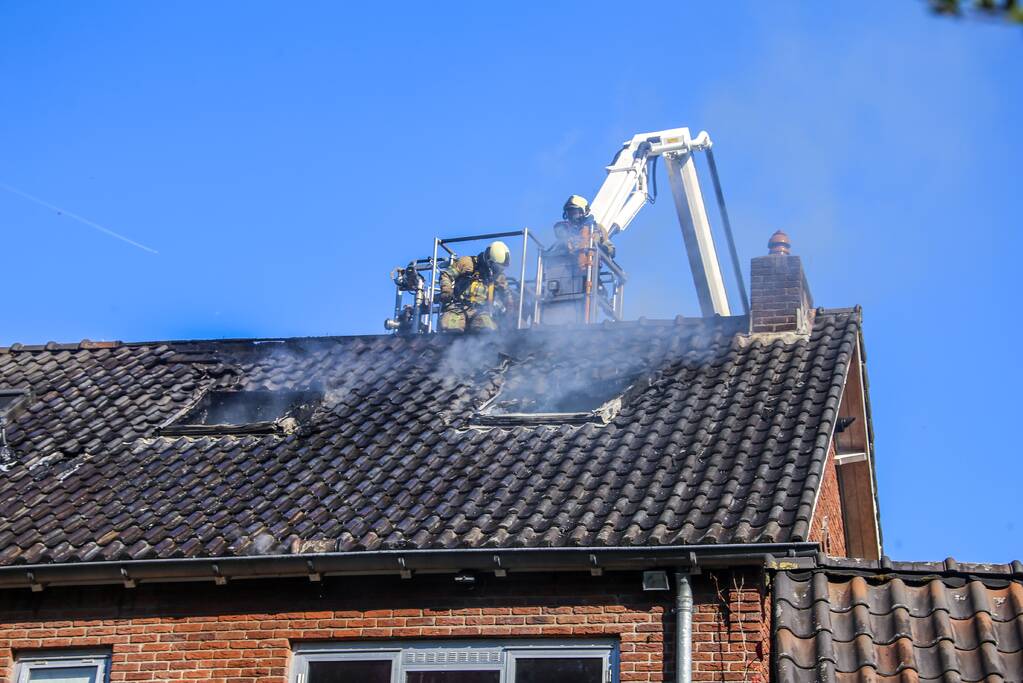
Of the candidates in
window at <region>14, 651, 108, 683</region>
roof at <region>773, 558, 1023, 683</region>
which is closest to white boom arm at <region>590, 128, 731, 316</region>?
roof at <region>773, 558, 1023, 683</region>

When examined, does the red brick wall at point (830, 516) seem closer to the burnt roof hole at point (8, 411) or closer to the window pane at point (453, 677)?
the window pane at point (453, 677)

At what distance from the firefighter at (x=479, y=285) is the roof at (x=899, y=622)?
10219 millimetres

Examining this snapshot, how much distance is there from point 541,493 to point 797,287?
4.07 m

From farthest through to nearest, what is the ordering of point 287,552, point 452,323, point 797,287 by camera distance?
point 452,323 → point 797,287 → point 287,552

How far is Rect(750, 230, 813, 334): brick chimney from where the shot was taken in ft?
42.4

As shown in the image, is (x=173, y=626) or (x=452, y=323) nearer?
(x=173, y=626)

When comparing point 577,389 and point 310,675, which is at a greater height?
point 577,389

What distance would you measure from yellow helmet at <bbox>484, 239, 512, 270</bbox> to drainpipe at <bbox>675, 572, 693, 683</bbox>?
11.0 metres

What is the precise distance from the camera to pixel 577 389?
12484mm

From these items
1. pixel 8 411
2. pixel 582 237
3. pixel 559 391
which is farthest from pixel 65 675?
pixel 582 237

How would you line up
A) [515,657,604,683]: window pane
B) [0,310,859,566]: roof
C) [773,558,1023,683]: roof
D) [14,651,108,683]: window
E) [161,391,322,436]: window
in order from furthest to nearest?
[161,391,322,436]: window
[14,651,108,683]: window
[0,310,859,566]: roof
[515,657,604,683]: window pane
[773,558,1023,683]: roof

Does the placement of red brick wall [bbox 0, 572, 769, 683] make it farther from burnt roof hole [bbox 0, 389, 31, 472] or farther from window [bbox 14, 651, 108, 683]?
burnt roof hole [bbox 0, 389, 31, 472]

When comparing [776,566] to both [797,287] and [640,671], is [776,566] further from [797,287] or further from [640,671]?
[797,287]

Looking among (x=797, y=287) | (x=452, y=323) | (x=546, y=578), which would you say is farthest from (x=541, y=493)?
(x=452, y=323)
